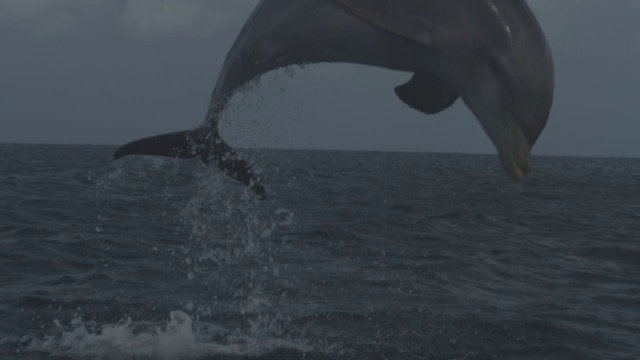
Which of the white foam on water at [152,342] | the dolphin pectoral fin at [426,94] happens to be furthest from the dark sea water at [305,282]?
the dolphin pectoral fin at [426,94]

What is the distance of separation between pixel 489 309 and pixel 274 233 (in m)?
6.66

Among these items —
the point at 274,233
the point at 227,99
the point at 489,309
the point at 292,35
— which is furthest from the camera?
the point at 274,233

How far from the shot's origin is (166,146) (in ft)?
19.4

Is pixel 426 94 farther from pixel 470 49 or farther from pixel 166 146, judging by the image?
pixel 166 146

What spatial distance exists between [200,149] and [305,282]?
6164 millimetres

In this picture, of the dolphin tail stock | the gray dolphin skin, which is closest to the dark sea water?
the dolphin tail stock

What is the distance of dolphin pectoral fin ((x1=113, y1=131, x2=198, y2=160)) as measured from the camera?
5.87m

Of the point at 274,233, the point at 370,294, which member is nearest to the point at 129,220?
the point at 274,233

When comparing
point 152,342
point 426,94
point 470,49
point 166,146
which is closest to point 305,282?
point 152,342

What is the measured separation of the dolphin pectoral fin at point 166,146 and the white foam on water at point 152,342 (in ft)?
10.4

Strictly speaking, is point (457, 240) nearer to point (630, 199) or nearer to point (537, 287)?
point (537, 287)

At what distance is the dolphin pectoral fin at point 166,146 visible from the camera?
231 inches

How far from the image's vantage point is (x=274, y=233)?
16781mm

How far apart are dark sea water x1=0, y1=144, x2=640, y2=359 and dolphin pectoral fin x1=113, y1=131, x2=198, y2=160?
54 cm
